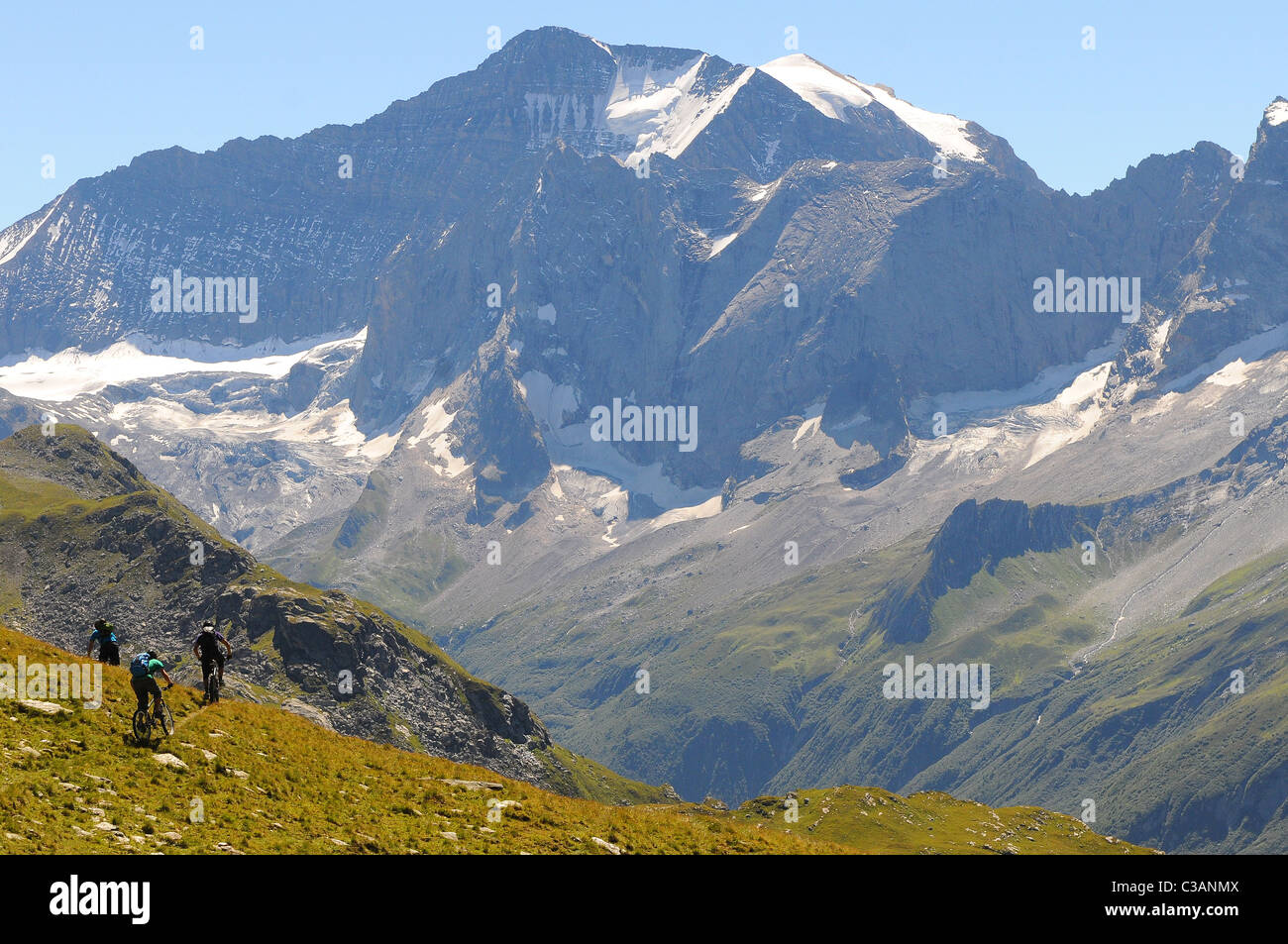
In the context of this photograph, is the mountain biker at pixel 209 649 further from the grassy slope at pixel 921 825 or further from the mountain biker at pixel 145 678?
the grassy slope at pixel 921 825

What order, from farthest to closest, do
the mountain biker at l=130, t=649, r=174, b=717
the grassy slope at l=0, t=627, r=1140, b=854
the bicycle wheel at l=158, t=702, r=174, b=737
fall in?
the bicycle wheel at l=158, t=702, r=174, b=737 → the mountain biker at l=130, t=649, r=174, b=717 → the grassy slope at l=0, t=627, r=1140, b=854

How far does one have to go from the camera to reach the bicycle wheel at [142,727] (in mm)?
52906

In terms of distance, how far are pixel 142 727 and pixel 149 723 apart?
0.38 m

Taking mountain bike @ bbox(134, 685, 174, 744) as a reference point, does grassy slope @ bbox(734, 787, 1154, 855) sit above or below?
below

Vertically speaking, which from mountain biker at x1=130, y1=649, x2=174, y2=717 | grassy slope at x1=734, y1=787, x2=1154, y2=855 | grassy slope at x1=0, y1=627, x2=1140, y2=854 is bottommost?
grassy slope at x1=734, y1=787, x2=1154, y2=855

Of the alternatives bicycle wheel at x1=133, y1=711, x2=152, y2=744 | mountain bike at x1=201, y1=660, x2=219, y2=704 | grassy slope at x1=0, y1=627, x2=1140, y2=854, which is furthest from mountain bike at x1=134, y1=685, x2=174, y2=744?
mountain bike at x1=201, y1=660, x2=219, y2=704

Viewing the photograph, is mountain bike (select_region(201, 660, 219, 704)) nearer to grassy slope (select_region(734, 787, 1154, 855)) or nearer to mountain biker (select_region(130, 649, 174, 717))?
mountain biker (select_region(130, 649, 174, 717))

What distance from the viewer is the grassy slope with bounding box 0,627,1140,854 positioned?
44969 mm

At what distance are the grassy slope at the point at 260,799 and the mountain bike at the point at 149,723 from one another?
0.62 m

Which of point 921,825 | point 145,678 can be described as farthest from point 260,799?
point 921,825

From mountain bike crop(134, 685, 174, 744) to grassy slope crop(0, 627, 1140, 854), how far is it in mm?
617
